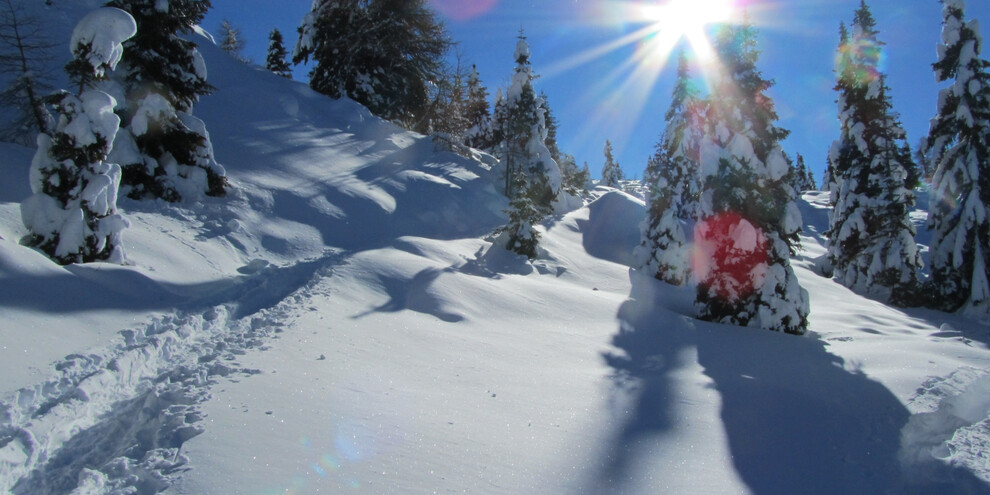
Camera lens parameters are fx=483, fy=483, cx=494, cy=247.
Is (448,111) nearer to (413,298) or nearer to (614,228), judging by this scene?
(614,228)

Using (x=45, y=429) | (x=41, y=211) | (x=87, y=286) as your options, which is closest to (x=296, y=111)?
(x=41, y=211)

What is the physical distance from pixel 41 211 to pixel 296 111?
19.2 meters

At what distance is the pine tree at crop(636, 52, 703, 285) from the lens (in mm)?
24364

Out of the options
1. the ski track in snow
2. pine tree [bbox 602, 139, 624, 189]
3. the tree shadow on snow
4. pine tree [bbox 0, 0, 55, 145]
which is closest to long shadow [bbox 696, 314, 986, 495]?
the tree shadow on snow

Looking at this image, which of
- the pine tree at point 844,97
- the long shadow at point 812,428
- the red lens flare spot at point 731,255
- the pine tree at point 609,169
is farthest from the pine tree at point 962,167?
the pine tree at point 609,169

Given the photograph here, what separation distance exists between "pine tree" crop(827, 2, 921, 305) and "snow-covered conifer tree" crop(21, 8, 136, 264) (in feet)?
90.8

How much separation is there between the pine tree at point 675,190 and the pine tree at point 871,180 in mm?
6756

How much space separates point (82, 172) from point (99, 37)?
2555mm

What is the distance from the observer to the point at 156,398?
14.5 ft

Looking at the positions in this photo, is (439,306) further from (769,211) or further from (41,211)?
(769,211)

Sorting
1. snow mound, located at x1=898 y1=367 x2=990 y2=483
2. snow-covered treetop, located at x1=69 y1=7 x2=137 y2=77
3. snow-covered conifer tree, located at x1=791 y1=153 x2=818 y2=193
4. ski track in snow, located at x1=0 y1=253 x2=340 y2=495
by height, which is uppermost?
snow-covered conifer tree, located at x1=791 y1=153 x2=818 y2=193

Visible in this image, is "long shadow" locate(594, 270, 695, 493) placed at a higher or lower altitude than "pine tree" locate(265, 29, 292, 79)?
lower

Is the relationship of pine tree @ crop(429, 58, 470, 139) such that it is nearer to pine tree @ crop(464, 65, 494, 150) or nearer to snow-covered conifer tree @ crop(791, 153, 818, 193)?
pine tree @ crop(464, 65, 494, 150)

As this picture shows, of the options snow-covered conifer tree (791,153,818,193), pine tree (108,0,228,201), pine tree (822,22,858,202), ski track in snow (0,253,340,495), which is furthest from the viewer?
snow-covered conifer tree (791,153,818,193)
